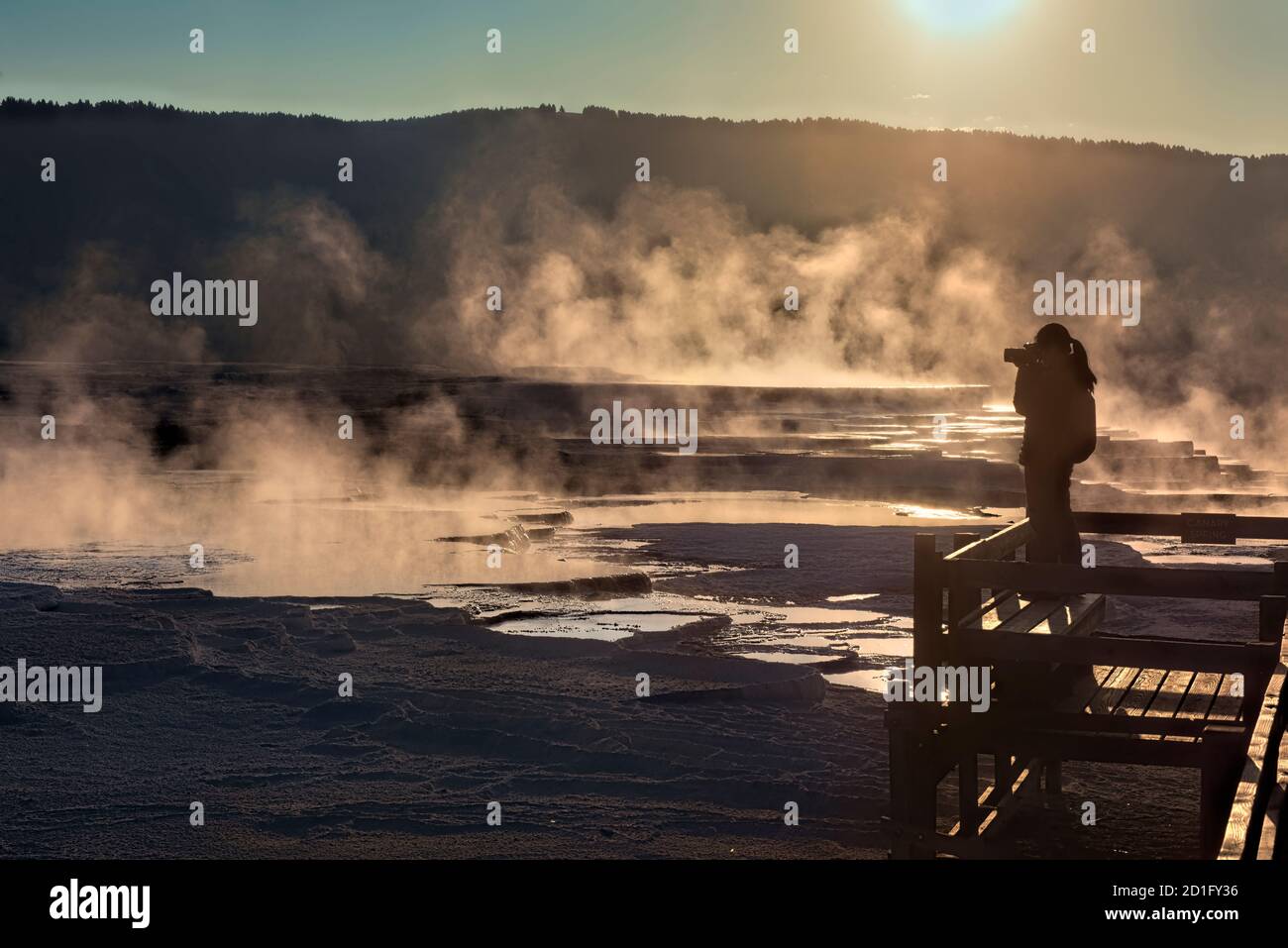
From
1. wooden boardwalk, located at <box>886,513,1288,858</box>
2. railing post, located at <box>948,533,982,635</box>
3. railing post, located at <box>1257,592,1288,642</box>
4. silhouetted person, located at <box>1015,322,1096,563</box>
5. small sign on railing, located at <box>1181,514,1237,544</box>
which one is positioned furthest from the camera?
silhouetted person, located at <box>1015,322,1096,563</box>

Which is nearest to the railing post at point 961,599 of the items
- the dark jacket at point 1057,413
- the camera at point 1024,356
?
the dark jacket at point 1057,413

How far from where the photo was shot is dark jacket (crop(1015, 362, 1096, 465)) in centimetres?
677

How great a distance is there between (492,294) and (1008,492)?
46583 millimetres

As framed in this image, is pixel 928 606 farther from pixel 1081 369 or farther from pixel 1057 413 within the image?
pixel 1081 369

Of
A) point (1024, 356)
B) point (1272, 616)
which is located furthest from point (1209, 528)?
point (1272, 616)

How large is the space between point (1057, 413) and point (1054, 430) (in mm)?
75

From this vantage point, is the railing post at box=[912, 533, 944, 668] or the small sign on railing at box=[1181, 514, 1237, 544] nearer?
the railing post at box=[912, 533, 944, 668]

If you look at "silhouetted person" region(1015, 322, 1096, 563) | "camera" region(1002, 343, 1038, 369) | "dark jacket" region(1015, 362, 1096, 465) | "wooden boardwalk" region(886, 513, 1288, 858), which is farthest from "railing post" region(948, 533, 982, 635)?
"camera" region(1002, 343, 1038, 369)

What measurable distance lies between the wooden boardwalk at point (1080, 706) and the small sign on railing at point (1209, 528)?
3.07 feet

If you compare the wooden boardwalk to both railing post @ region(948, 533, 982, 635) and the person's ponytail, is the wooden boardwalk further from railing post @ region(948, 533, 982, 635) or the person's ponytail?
the person's ponytail

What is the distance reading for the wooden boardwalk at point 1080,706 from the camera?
15.8 ft

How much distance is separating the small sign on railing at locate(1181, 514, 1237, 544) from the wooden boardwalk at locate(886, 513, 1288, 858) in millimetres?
936

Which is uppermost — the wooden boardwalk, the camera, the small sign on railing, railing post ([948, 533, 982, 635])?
the camera

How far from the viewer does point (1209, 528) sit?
6.62 meters
